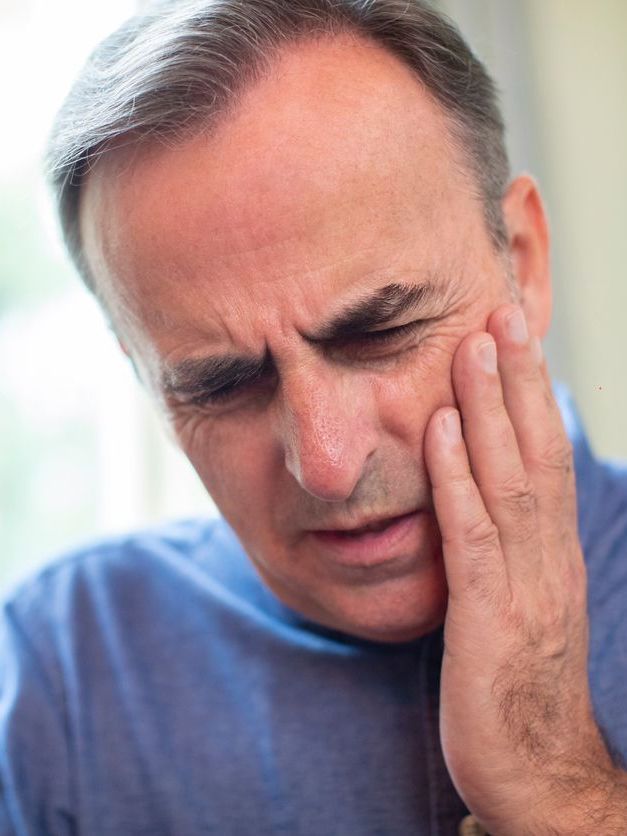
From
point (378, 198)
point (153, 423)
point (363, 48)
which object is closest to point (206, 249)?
point (378, 198)

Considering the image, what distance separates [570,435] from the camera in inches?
57.4

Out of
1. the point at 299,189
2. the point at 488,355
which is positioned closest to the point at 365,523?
the point at 488,355

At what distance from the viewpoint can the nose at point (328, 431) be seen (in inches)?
41.2

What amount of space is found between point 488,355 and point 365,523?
24 cm

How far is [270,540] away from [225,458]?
0.12 meters

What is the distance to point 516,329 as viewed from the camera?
114 centimetres

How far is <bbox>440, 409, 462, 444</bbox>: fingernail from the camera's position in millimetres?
1106

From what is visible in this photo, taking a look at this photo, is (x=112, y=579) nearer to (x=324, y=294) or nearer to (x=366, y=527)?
(x=366, y=527)

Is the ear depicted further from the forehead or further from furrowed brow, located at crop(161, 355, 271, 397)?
furrowed brow, located at crop(161, 355, 271, 397)

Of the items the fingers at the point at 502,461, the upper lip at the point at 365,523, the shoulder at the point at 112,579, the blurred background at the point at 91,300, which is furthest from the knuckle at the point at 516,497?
the blurred background at the point at 91,300

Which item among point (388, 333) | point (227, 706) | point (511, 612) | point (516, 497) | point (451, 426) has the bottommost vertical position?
point (227, 706)

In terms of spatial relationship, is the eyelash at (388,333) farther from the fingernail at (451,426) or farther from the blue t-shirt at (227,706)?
the blue t-shirt at (227,706)

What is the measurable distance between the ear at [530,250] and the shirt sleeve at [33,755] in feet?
2.93

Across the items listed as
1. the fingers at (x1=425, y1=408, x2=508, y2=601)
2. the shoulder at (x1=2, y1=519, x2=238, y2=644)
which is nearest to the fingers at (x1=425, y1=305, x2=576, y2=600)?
the fingers at (x1=425, y1=408, x2=508, y2=601)
